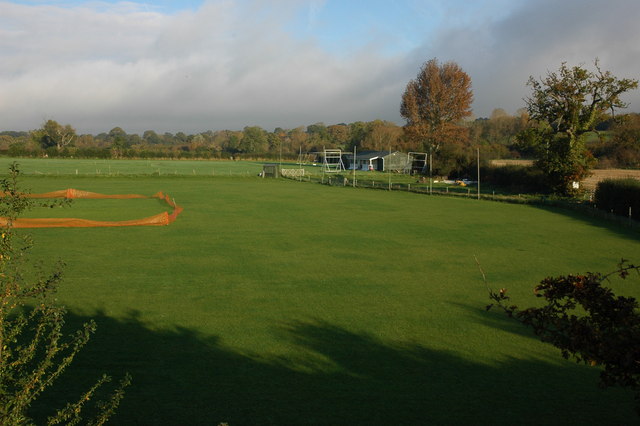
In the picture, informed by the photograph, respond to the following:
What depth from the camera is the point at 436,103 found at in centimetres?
6931

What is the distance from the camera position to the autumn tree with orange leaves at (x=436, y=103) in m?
69.1

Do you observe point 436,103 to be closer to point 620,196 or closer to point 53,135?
point 620,196

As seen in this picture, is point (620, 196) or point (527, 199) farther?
point (527, 199)

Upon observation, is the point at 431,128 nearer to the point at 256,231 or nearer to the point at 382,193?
the point at 382,193

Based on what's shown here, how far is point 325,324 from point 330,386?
2.38 meters

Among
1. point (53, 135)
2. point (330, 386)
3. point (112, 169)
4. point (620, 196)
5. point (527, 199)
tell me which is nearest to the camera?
point (330, 386)

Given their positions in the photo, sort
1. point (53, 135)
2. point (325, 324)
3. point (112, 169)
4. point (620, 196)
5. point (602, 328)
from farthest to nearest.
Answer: point (53, 135) → point (112, 169) → point (620, 196) → point (325, 324) → point (602, 328)

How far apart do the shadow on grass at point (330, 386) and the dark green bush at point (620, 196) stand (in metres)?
18.5

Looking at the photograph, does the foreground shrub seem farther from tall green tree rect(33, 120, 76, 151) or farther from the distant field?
tall green tree rect(33, 120, 76, 151)

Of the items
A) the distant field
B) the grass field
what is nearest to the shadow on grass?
the grass field

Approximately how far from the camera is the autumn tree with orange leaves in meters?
69.1

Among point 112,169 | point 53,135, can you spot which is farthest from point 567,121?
point 53,135

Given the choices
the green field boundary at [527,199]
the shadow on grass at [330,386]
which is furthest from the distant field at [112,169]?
the shadow on grass at [330,386]

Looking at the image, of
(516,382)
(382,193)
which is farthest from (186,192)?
(516,382)
